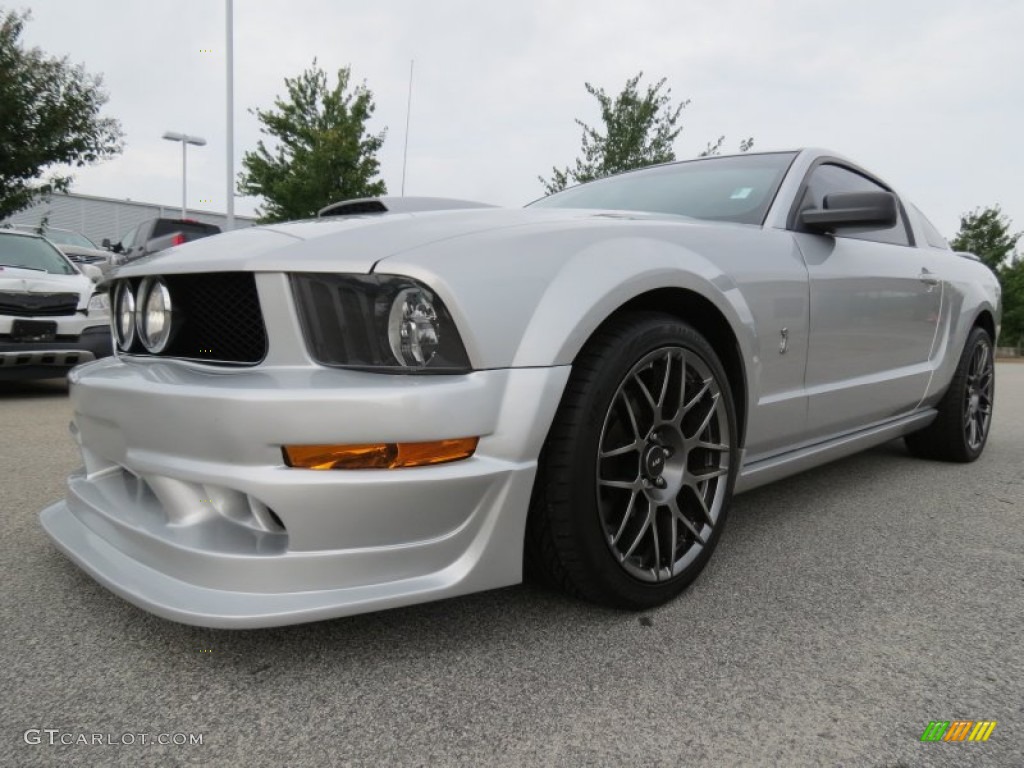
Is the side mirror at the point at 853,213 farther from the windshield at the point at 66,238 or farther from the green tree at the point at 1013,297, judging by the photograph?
the green tree at the point at 1013,297

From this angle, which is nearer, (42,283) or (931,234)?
(931,234)

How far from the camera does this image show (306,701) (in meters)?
1.34

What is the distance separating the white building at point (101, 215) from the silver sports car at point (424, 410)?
25.4m

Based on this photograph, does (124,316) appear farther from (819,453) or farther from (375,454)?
(819,453)

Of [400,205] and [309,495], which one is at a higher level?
[400,205]

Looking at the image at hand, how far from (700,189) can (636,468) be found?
4.33 feet

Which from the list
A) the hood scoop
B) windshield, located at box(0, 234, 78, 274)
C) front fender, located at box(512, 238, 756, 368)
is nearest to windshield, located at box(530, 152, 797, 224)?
front fender, located at box(512, 238, 756, 368)

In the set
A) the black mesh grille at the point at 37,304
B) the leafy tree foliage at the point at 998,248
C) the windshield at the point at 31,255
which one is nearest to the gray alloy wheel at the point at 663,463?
the black mesh grille at the point at 37,304

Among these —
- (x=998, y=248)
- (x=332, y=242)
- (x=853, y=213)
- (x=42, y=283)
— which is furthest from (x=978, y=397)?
(x=998, y=248)

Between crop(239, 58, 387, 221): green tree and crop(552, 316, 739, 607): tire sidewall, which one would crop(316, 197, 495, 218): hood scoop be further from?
crop(239, 58, 387, 221): green tree

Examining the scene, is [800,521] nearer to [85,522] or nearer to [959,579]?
[959,579]

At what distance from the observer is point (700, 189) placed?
2586 mm

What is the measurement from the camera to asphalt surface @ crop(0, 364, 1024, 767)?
47.9 inches

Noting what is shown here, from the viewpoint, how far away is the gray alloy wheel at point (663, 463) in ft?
5.57
